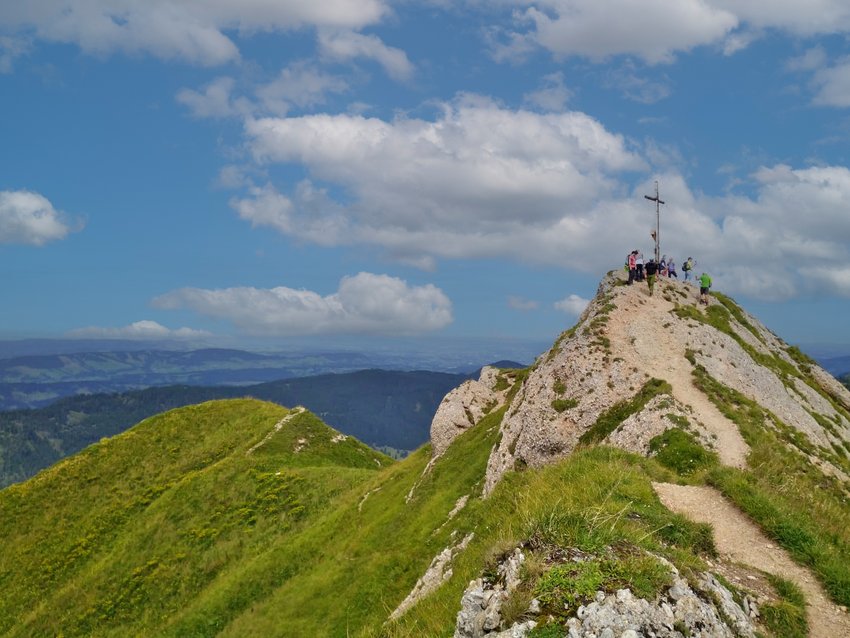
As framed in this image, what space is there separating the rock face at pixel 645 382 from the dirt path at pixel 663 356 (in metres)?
0.08

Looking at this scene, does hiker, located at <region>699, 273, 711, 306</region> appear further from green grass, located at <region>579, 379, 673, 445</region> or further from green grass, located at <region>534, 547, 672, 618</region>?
green grass, located at <region>534, 547, 672, 618</region>

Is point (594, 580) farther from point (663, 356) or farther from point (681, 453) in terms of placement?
point (663, 356)

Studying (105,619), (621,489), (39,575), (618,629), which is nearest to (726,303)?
(621,489)

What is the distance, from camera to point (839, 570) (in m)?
16.7

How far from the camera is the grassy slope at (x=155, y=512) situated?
5647 cm

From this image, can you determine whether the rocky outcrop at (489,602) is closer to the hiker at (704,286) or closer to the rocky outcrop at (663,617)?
the rocky outcrop at (663,617)

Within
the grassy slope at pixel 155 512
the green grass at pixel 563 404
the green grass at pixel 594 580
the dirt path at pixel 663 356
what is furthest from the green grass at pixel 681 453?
the grassy slope at pixel 155 512

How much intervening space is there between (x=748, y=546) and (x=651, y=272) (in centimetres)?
4384

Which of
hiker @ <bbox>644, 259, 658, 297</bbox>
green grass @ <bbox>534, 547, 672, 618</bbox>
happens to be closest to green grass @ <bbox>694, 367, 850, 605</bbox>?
green grass @ <bbox>534, 547, 672, 618</bbox>

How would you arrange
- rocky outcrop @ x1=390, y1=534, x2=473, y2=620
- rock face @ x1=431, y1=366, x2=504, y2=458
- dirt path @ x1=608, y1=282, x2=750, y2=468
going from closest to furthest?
rocky outcrop @ x1=390, y1=534, x2=473, y2=620
dirt path @ x1=608, y1=282, x2=750, y2=468
rock face @ x1=431, y1=366, x2=504, y2=458

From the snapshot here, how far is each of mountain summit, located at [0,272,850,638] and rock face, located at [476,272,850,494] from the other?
0.69 ft

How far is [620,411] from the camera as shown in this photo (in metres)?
36.6

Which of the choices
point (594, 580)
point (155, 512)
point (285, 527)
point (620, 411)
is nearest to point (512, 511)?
point (594, 580)

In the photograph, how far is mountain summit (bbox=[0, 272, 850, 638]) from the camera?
1341cm
